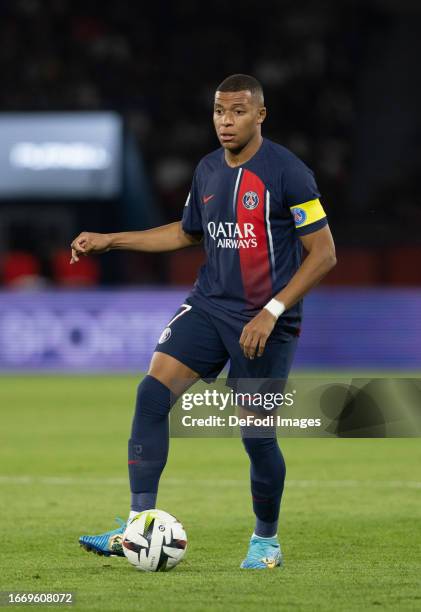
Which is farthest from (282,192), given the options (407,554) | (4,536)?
(4,536)

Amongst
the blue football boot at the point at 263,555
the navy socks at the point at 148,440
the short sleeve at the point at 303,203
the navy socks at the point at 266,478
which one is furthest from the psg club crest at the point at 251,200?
the blue football boot at the point at 263,555

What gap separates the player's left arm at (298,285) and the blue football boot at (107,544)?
3.33 ft

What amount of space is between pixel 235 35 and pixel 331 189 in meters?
4.23

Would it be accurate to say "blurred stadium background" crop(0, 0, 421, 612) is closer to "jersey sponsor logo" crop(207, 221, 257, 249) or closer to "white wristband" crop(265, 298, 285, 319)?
"white wristband" crop(265, 298, 285, 319)

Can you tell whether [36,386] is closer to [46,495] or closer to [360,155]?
[46,495]

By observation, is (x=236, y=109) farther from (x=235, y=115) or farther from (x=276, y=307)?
(x=276, y=307)

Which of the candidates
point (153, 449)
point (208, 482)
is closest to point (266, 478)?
point (153, 449)

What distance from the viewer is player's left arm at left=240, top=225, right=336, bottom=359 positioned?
576cm

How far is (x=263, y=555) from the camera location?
610 centimetres

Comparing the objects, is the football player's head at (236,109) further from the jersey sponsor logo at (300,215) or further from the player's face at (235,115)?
the jersey sponsor logo at (300,215)

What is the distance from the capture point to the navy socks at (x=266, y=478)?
6004 millimetres

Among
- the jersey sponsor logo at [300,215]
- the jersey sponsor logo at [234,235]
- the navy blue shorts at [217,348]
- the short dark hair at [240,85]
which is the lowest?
the navy blue shorts at [217,348]

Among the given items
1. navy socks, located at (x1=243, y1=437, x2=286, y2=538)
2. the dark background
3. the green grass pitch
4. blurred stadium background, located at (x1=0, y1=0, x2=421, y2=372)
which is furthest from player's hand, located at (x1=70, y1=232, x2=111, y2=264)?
the dark background

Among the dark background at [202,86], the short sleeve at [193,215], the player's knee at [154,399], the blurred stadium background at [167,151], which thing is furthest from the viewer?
the dark background at [202,86]
